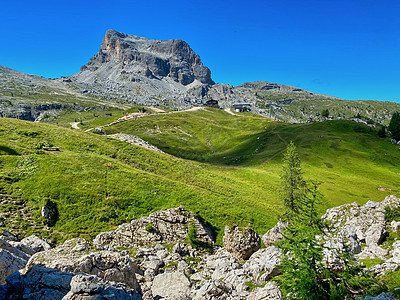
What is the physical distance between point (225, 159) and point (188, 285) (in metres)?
93.7

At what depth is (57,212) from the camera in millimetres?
30922

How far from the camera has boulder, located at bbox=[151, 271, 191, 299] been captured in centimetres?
1789

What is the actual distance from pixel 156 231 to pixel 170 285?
11904 mm

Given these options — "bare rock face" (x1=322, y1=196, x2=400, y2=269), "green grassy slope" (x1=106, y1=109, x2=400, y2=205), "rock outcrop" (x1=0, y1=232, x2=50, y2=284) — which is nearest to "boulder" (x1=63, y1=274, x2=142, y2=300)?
"rock outcrop" (x1=0, y1=232, x2=50, y2=284)

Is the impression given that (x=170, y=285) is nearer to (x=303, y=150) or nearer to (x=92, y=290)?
(x=92, y=290)

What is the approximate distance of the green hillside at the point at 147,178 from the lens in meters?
32.7

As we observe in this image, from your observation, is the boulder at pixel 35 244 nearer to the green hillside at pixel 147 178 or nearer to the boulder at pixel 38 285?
the green hillside at pixel 147 178

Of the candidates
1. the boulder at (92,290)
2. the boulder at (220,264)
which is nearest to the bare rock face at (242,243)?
the boulder at (220,264)

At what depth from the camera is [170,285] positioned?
1870 cm

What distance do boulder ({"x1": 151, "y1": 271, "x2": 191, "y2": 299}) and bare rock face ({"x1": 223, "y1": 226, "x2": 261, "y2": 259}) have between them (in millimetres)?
11123

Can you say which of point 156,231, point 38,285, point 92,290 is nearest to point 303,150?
point 156,231

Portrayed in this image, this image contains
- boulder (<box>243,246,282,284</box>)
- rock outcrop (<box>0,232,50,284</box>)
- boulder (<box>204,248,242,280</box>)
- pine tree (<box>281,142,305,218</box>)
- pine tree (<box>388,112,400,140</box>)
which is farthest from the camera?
pine tree (<box>388,112,400,140</box>)

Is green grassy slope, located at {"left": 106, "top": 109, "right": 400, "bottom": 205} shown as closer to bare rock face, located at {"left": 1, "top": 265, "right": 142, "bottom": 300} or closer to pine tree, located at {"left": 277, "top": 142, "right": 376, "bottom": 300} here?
pine tree, located at {"left": 277, "top": 142, "right": 376, "bottom": 300}

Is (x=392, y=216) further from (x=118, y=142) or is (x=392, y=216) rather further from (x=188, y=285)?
(x=118, y=142)
